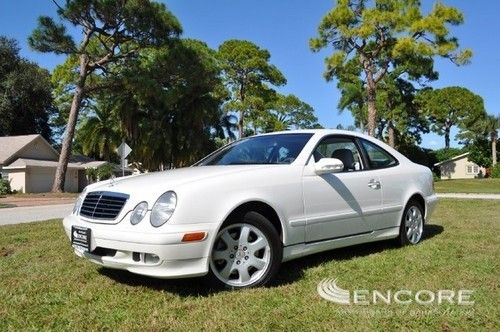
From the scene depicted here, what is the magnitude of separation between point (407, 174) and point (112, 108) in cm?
3610

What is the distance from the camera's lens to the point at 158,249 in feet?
12.5

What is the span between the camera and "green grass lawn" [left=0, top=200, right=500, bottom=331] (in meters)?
3.46

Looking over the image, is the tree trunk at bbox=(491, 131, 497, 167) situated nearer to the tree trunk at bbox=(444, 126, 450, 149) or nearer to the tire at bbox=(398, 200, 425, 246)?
the tree trunk at bbox=(444, 126, 450, 149)

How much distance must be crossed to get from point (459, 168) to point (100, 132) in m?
46.1

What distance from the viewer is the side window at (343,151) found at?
5.36 m

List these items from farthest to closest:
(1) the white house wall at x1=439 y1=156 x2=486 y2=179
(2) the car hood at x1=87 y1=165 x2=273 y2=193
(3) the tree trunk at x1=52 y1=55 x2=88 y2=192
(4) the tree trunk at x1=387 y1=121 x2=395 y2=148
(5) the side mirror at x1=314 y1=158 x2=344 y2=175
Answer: (1) the white house wall at x1=439 y1=156 x2=486 y2=179
(4) the tree trunk at x1=387 y1=121 x2=395 y2=148
(3) the tree trunk at x1=52 y1=55 x2=88 y2=192
(5) the side mirror at x1=314 y1=158 x2=344 y2=175
(2) the car hood at x1=87 y1=165 x2=273 y2=193

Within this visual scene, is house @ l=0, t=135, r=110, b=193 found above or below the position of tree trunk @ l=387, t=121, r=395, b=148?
below

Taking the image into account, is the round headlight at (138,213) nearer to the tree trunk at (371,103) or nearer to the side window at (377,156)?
the side window at (377,156)

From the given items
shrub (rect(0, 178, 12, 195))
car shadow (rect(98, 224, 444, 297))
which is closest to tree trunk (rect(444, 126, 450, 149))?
shrub (rect(0, 178, 12, 195))

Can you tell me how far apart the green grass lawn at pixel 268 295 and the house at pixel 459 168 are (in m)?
63.3

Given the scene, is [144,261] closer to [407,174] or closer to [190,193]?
[190,193]

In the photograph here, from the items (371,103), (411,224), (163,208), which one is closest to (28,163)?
(371,103)

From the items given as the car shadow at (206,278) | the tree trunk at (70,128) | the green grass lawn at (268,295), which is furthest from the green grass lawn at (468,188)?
the green grass lawn at (268,295)

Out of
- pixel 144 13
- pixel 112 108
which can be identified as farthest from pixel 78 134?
pixel 144 13
